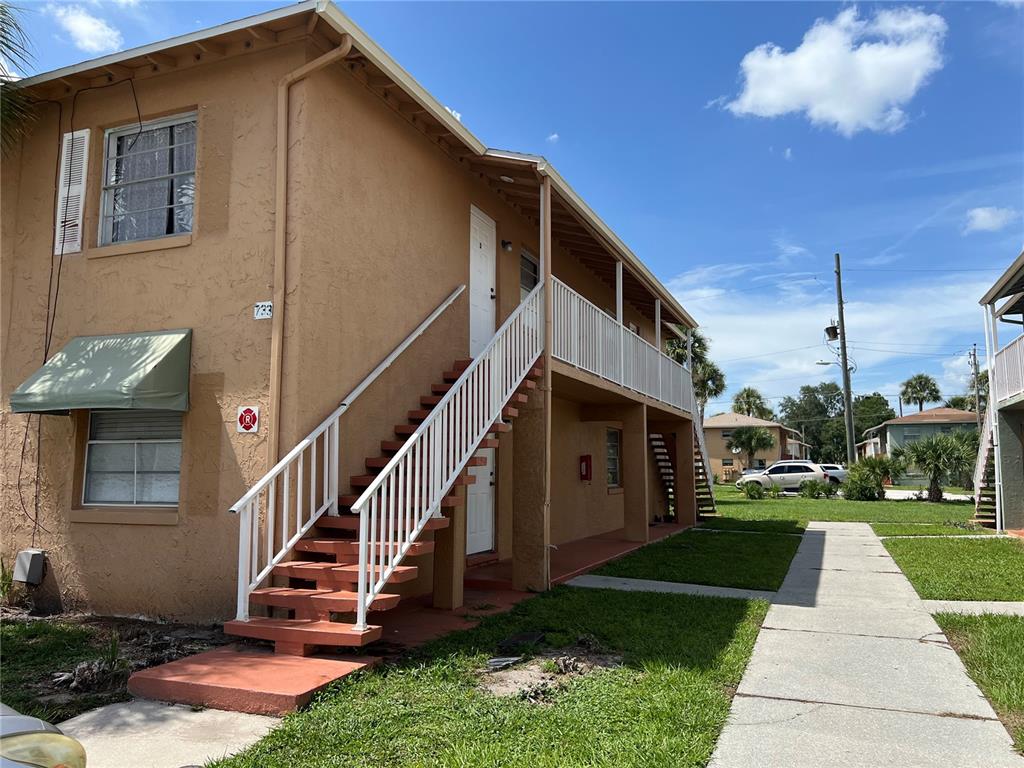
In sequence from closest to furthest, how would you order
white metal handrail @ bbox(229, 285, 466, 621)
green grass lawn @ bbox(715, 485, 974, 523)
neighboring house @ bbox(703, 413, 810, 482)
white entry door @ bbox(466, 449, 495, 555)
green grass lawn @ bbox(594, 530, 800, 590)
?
white metal handrail @ bbox(229, 285, 466, 621) < green grass lawn @ bbox(594, 530, 800, 590) < white entry door @ bbox(466, 449, 495, 555) < green grass lawn @ bbox(715, 485, 974, 523) < neighboring house @ bbox(703, 413, 810, 482)

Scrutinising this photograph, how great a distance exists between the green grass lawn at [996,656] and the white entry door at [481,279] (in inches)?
252

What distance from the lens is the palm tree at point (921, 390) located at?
76688 mm

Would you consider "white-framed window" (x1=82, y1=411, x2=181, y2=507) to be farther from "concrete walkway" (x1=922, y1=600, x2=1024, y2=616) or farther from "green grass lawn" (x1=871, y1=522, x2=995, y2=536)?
"green grass lawn" (x1=871, y1=522, x2=995, y2=536)

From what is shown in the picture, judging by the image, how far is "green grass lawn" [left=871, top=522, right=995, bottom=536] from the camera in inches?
598

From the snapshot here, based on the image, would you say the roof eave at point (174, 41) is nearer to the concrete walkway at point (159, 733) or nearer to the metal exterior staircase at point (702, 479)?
the concrete walkway at point (159, 733)

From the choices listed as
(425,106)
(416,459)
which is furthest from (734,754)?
(425,106)

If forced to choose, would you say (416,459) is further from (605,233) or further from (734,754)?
(605,233)

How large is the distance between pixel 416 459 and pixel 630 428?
724cm

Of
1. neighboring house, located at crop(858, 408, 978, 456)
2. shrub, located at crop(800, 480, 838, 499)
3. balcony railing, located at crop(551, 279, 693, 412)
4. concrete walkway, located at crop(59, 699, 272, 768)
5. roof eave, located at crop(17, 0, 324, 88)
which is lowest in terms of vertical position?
concrete walkway, located at crop(59, 699, 272, 768)

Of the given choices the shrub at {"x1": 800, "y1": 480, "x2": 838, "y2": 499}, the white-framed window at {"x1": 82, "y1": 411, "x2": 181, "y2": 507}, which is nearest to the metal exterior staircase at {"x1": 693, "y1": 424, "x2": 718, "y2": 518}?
the shrub at {"x1": 800, "y1": 480, "x2": 838, "y2": 499}

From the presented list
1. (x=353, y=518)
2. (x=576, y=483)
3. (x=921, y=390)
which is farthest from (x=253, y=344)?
(x=921, y=390)

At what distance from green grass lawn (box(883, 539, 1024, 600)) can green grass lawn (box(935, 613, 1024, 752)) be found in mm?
1490

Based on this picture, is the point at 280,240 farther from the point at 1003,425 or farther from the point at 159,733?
the point at 1003,425

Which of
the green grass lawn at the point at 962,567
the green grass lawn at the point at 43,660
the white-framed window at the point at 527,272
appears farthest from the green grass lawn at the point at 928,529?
the green grass lawn at the point at 43,660
